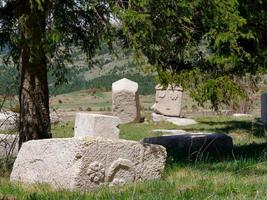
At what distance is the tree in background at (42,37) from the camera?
8742mm

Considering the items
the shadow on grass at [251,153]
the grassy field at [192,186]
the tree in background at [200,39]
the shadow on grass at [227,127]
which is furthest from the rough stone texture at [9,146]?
the shadow on grass at [227,127]

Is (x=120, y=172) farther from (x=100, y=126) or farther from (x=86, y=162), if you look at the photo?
(x=100, y=126)

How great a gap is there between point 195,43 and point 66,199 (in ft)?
21.1

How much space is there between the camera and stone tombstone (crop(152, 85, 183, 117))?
27.8 metres

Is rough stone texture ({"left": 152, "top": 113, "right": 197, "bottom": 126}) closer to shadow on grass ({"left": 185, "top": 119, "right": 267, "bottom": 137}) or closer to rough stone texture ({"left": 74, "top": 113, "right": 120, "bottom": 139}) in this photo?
shadow on grass ({"left": 185, "top": 119, "right": 267, "bottom": 137})

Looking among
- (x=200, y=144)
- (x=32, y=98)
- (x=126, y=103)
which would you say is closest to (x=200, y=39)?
(x=200, y=144)

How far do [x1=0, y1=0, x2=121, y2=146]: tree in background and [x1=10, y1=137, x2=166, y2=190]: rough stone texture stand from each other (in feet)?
5.14

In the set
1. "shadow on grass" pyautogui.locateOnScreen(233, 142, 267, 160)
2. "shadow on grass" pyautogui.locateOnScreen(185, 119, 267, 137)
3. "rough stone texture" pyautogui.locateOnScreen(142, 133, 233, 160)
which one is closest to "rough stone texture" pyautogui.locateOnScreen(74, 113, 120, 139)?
"shadow on grass" pyautogui.locateOnScreen(185, 119, 267, 137)

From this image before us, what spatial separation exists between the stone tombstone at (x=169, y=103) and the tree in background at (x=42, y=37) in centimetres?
1668

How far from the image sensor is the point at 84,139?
718 cm

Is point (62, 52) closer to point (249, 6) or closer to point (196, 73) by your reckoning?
point (196, 73)

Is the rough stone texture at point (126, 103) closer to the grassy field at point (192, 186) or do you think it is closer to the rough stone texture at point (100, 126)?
the rough stone texture at point (100, 126)

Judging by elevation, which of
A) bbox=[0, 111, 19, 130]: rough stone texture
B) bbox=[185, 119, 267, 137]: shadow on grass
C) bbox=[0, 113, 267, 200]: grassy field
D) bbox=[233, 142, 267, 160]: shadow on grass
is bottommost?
bbox=[185, 119, 267, 137]: shadow on grass

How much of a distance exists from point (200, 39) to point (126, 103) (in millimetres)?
14552
